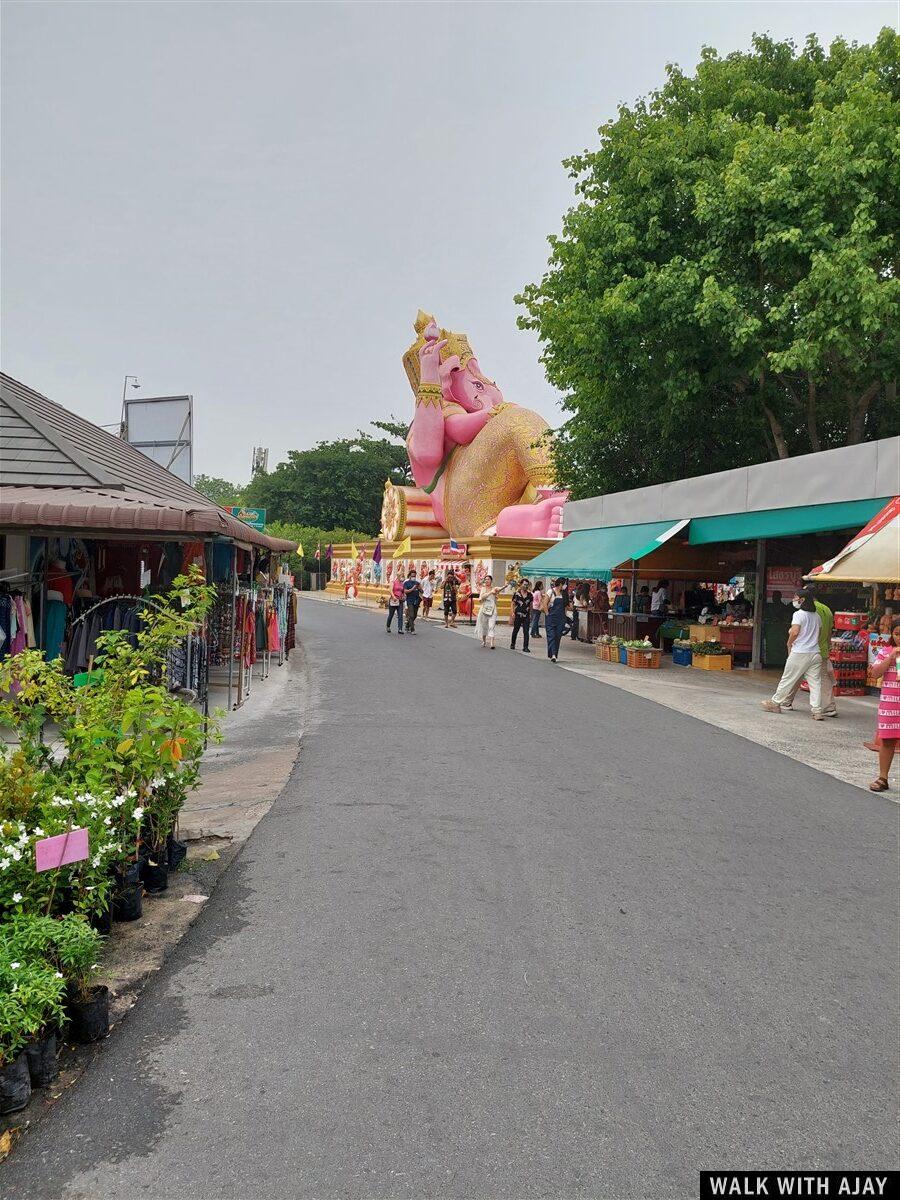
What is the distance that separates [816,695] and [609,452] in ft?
45.9

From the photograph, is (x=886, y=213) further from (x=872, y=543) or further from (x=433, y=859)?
(x=433, y=859)

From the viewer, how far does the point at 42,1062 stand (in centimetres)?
310

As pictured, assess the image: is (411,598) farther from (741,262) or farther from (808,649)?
(808,649)

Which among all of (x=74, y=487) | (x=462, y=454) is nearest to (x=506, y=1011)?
(x=74, y=487)

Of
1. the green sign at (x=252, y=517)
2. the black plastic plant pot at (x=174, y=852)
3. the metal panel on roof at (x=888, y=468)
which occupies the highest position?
the metal panel on roof at (x=888, y=468)

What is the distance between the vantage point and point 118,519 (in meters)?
8.69

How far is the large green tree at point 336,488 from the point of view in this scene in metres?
63.0

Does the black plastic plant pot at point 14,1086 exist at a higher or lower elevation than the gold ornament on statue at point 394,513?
lower

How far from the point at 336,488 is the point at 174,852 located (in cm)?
5889

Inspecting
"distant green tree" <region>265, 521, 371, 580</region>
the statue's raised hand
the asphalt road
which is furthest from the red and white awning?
"distant green tree" <region>265, 521, 371, 580</region>

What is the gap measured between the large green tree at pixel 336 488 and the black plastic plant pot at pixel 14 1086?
6026 centimetres

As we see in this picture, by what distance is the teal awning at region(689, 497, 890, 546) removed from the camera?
12.2 meters

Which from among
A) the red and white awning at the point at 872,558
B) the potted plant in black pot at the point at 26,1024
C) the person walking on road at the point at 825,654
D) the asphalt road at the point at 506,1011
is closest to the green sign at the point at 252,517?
the person walking on road at the point at 825,654

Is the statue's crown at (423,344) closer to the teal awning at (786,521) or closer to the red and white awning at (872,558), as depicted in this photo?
the teal awning at (786,521)
